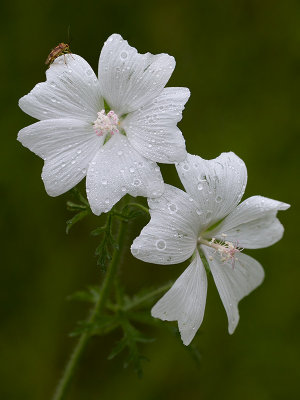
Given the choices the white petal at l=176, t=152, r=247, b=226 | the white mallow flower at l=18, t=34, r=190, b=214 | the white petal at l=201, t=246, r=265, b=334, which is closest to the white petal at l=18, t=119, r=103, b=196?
the white mallow flower at l=18, t=34, r=190, b=214

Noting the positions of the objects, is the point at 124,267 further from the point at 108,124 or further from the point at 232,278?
the point at 108,124

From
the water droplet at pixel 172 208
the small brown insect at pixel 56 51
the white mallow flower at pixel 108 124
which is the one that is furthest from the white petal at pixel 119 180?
the small brown insect at pixel 56 51

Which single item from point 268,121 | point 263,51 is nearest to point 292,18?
point 263,51

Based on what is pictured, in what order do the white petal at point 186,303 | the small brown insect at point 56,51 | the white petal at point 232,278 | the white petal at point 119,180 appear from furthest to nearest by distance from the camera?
the white petal at point 232,278 < the small brown insect at point 56,51 < the white petal at point 186,303 < the white petal at point 119,180

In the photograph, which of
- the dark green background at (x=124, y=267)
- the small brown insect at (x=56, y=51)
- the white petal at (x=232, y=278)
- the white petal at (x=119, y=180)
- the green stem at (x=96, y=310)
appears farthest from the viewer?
the dark green background at (x=124, y=267)

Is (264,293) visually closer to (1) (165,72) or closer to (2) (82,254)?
(2) (82,254)

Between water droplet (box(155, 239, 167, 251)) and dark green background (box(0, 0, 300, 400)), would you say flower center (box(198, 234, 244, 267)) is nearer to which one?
water droplet (box(155, 239, 167, 251))

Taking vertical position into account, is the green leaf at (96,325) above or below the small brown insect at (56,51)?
below

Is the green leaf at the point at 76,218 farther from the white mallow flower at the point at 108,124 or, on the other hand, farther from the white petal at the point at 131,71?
the white petal at the point at 131,71
